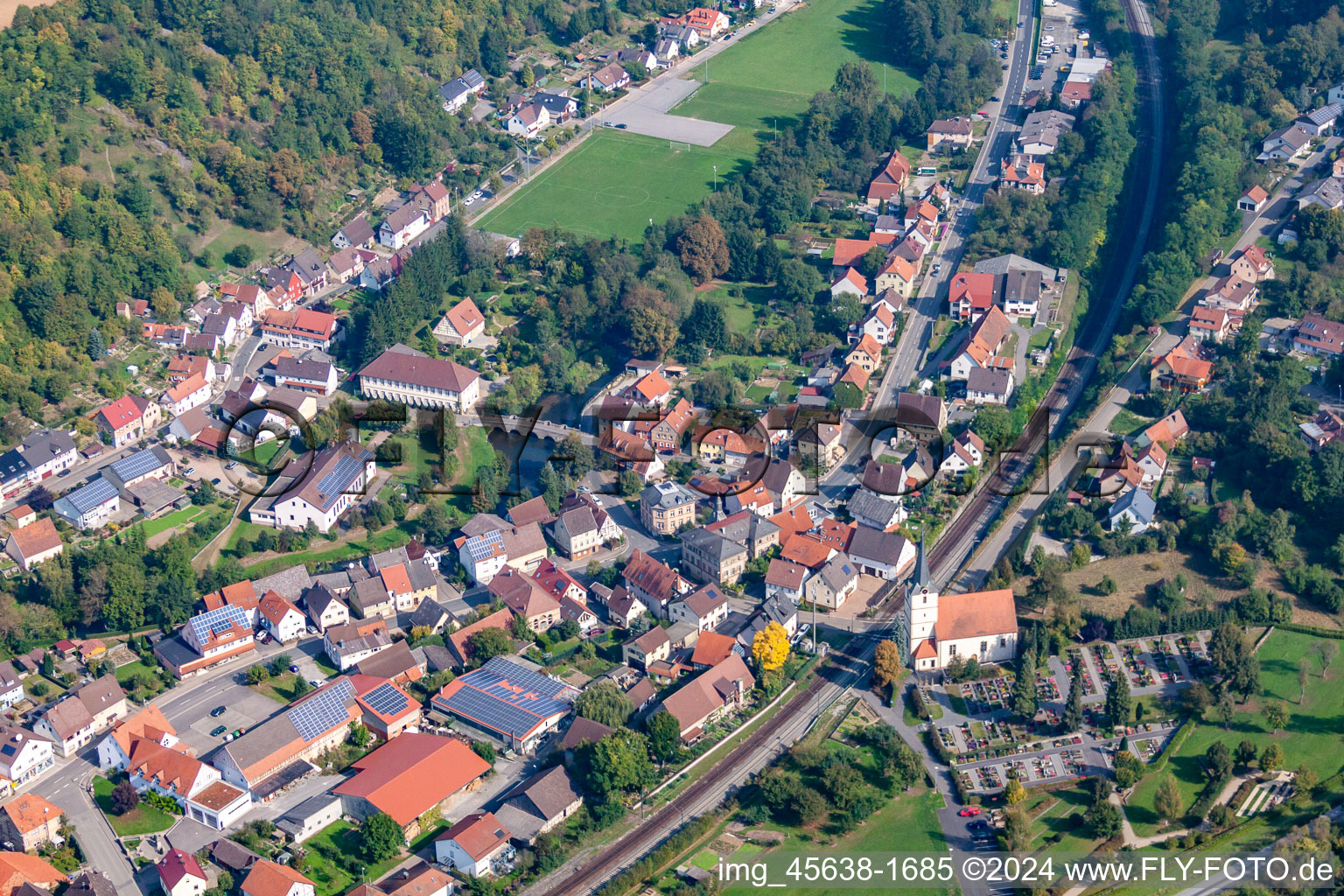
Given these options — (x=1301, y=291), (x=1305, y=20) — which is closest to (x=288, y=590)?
(x=1301, y=291)

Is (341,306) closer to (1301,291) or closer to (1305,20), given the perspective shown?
(1301,291)

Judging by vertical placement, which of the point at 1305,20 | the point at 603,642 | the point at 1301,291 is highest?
the point at 1305,20

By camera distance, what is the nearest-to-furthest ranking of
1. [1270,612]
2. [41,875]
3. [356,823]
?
[41,875] < [356,823] < [1270,612]

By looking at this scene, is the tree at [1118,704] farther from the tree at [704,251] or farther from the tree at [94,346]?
the tree at [94,346]

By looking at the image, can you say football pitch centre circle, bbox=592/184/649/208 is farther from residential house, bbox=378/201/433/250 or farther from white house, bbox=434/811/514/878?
white house, bbox=434/811/514/878

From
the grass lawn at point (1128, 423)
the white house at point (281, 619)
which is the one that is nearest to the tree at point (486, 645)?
the white house at point (281, 619)

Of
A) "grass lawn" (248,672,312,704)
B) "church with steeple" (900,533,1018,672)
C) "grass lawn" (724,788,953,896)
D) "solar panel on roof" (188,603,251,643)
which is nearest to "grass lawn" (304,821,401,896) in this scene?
"grass lawn" (248,672,312,704)

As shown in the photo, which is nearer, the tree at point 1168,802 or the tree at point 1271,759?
the tree at point 1168,802
